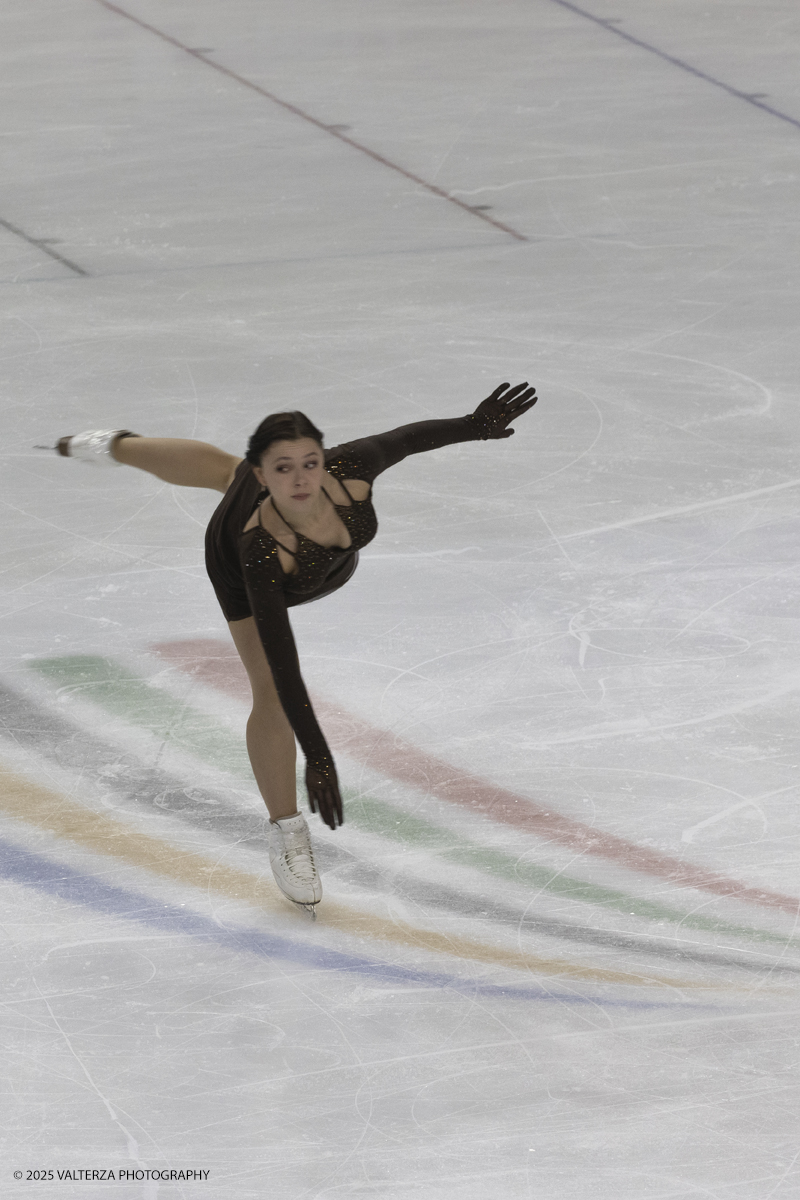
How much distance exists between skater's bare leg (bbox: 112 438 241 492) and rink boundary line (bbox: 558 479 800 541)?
174 cm

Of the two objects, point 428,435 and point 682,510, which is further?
point 682,510

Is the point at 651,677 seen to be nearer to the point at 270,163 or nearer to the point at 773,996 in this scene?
the point at 773,996

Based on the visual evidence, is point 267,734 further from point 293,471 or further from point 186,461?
point 293,471

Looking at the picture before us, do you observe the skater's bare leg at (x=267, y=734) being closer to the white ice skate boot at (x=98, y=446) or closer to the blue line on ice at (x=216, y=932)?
the blue line on ice at (x=216, y=932)

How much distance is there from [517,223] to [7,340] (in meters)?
2.48

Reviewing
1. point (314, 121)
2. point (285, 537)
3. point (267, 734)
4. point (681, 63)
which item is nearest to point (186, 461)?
point (285, 537)

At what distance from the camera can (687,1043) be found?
2.91 metres

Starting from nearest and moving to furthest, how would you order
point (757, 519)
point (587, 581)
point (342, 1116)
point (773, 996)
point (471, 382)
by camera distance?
point (342, 1116)
point (773, 996)
point (587, 581)
point (757, 519)
point (471, 382)

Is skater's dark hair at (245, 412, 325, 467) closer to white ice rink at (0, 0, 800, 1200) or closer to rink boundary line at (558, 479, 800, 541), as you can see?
white ice rink at (0, 0, 800, 1200)

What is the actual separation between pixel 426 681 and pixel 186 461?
1089 mm

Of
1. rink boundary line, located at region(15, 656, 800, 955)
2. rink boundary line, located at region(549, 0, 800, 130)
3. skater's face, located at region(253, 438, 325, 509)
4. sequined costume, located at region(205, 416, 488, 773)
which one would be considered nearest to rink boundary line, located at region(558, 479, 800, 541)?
rink boundary line, located at region(15, 656, 800, 955)

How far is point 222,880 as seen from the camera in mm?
3414

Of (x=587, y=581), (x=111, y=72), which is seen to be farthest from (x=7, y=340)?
(x=111, y=72)

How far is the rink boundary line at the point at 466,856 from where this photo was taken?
10.6ft
